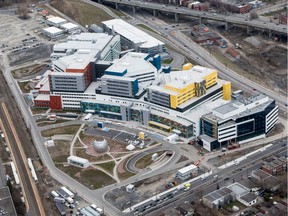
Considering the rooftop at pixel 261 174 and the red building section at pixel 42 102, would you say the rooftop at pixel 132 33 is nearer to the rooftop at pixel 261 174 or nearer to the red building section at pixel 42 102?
the red building section at pixel 42 102

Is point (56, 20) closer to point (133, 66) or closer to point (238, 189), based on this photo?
point (133, 66)

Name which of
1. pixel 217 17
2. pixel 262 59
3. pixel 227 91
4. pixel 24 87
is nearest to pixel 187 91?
pixel 227 91

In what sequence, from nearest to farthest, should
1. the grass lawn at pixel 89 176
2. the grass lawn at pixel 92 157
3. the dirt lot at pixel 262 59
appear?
1. the grass lawn at pixel 89 176
2. the grass lawn at pixel 92 157
3. the dirt lot at pixel 262 59

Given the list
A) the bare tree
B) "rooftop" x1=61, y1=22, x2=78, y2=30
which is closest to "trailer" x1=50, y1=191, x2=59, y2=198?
"rooftop" x1=61, y1=22, x2=78, y2=30

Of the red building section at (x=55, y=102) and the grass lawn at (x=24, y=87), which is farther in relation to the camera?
the grass lawn at (x=24, y=87)

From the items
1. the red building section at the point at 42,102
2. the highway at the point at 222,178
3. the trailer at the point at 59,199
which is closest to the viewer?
the highway at the point at 222,178

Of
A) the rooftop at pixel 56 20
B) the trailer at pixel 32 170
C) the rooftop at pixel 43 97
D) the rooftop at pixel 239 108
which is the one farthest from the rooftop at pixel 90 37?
the trailer at pixel 32 170

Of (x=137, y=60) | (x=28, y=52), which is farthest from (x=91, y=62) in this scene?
(x=28, y=52)
